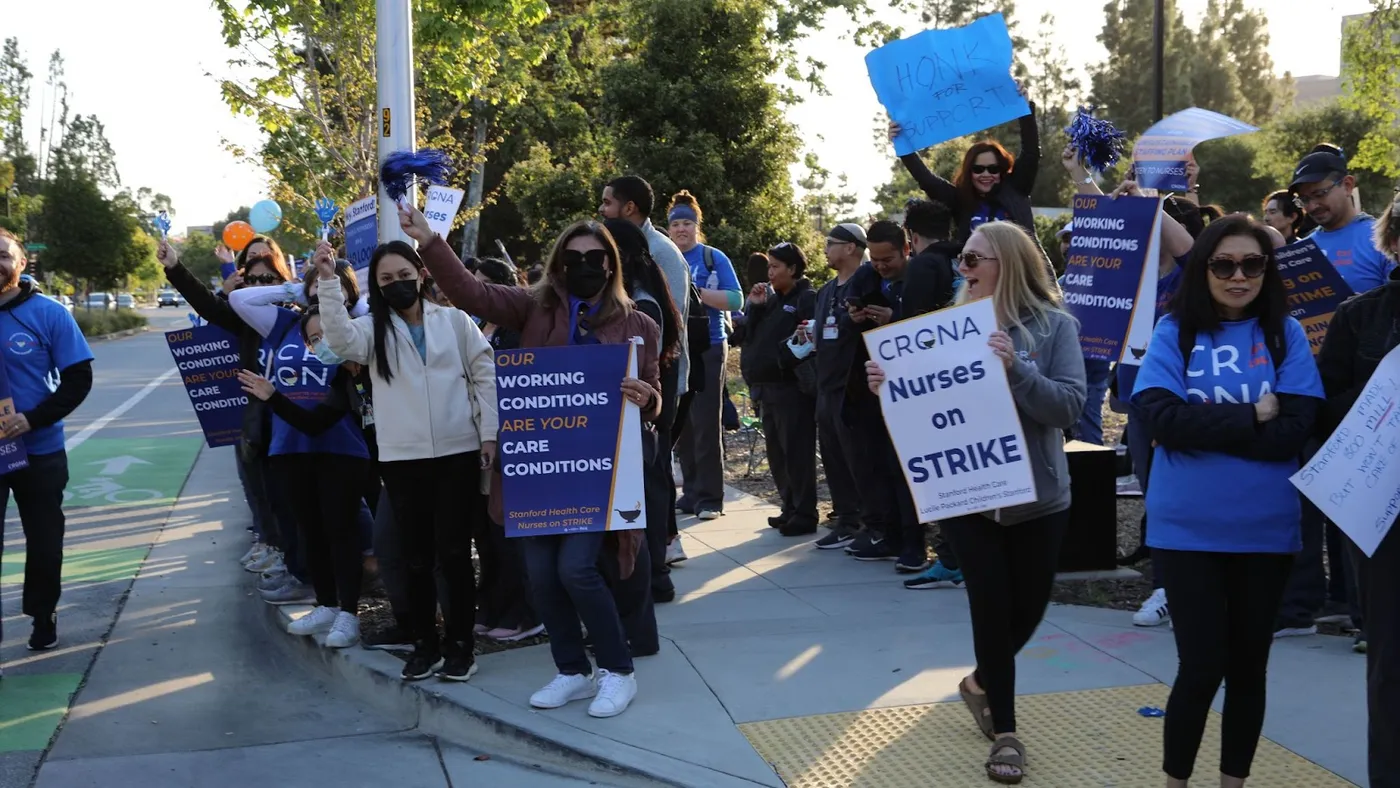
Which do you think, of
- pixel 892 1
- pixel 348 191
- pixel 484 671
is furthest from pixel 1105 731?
pixel 892 1

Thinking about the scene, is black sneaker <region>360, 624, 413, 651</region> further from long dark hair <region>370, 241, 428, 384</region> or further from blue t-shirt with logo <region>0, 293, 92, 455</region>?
blue t-shirt with logo <region>0, 293, 92, 455</region>

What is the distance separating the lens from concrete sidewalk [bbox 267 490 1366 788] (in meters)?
4.50

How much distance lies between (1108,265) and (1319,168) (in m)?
1.06

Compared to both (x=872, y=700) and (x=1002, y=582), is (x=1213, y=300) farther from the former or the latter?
(x=872, y=700)

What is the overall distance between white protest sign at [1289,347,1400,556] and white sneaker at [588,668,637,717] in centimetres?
265

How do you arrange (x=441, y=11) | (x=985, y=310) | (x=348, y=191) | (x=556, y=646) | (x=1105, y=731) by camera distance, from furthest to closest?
1. (x=348, y=191)
2. (x=441, y=11)
3. (x=556, y=646)
4. (x=1105, y=731)
5. (x=985, y=310)

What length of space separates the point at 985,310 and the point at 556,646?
7.16 ft

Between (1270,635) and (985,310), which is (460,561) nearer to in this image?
(985,310)

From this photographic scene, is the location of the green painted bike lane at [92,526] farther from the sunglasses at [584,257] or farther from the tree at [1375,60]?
the tree at [1375,60]

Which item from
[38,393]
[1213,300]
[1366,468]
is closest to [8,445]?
[38,393]

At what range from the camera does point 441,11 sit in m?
15.3

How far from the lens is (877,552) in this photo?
768 cm

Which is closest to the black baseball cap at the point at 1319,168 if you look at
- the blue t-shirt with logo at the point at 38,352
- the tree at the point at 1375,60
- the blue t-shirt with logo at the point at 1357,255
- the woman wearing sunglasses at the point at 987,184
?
the blue t-shirt with logo at the point at 1357,255

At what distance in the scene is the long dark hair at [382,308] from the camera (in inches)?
209
